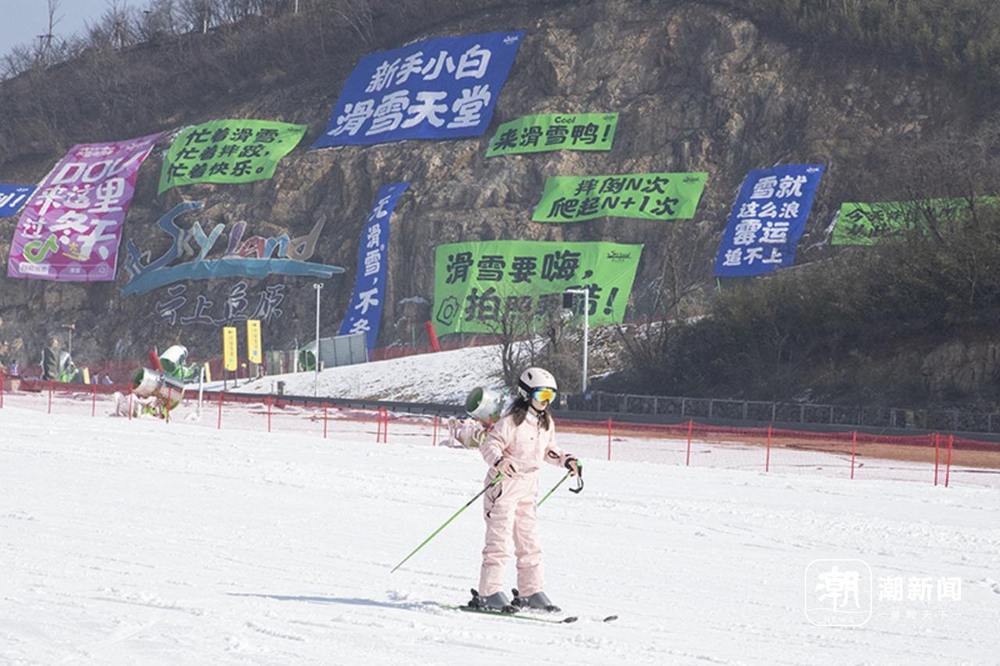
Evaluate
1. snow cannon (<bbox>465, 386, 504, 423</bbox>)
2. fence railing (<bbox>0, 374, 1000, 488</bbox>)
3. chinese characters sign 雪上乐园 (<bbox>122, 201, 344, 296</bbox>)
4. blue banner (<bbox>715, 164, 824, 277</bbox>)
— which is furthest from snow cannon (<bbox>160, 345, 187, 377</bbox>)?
chinese characters sign 雪上乐园 (<bbox>122, 201, 344, 296</bbox>)

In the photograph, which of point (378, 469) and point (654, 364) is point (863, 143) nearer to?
point (654, 364)

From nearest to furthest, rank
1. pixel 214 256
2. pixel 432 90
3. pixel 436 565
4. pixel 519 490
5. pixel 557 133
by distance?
pixel 519 490, pixel 436 565, pixel 557 133, pixel 432 90, pixel 214 256

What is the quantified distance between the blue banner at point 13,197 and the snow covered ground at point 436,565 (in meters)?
53.6

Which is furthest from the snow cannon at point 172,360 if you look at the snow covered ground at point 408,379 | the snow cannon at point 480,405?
the snow cannon at point 480,405

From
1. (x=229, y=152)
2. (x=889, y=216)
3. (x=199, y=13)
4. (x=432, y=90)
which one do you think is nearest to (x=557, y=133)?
(x=432, y=90)

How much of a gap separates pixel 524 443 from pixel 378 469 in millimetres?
14073

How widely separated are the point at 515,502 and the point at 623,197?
162ft

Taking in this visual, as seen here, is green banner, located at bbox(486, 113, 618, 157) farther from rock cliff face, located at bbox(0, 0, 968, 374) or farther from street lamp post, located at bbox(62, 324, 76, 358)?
street lamp post, located at bbox(62, 324, 76, 358)

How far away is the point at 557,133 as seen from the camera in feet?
206

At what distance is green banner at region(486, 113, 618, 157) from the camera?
2447 inches

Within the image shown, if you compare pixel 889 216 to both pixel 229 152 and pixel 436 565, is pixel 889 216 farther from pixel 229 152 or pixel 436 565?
pixel 436 565

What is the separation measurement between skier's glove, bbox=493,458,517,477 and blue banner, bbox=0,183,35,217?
6981 centimetres

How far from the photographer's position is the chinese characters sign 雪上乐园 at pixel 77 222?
70250 mm

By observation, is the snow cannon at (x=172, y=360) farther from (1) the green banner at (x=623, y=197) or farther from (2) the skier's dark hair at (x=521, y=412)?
(2) the skier's dark hair at (x=521, y=412)
